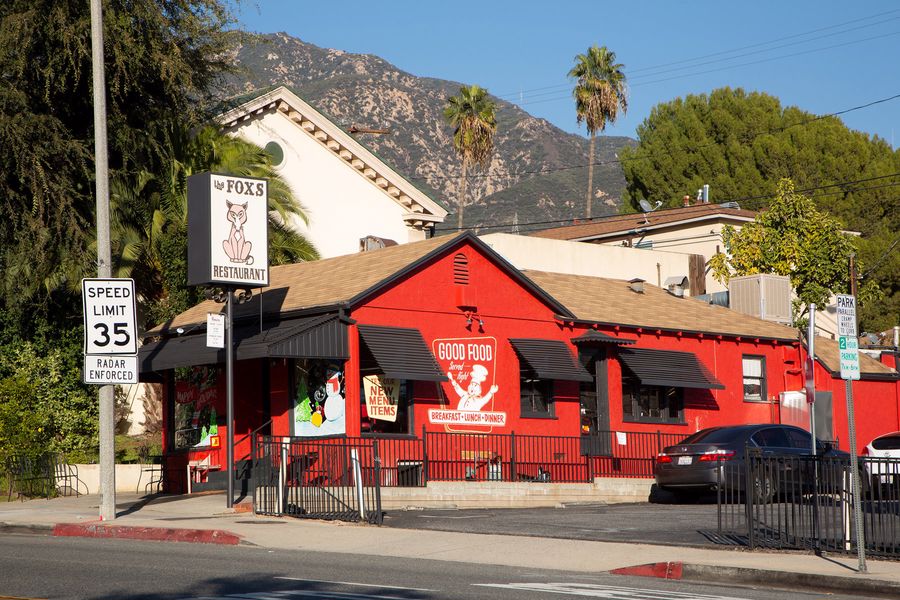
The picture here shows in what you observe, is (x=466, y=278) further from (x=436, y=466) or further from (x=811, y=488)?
(x=811, y=488)

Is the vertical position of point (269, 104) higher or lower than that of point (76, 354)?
higher

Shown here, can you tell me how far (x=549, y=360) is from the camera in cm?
2738

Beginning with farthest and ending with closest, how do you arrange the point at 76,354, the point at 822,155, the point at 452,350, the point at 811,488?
the point at 822,155 → the point at 76,354 → the point at 452,350 → the point at 811,488

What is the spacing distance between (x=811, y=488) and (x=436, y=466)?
34.8ft

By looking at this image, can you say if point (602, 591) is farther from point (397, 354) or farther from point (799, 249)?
point (799, 249)

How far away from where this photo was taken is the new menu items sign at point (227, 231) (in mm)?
22281

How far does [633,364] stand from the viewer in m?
29.5

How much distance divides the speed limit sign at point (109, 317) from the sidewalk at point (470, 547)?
2763mm

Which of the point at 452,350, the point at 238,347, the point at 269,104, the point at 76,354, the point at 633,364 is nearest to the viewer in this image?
the point at 238,347

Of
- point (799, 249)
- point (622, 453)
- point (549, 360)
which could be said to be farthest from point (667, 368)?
point (799, 249)

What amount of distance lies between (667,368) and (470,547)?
1470 centimetres

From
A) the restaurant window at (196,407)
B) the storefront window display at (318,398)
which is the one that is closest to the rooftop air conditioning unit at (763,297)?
the storefront window display at (318,398)

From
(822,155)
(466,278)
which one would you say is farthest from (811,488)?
(822,155)

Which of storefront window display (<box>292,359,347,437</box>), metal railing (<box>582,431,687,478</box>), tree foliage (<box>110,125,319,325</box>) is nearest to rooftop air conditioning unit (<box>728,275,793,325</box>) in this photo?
metal railing (<box>582,431,687,478</box>)
